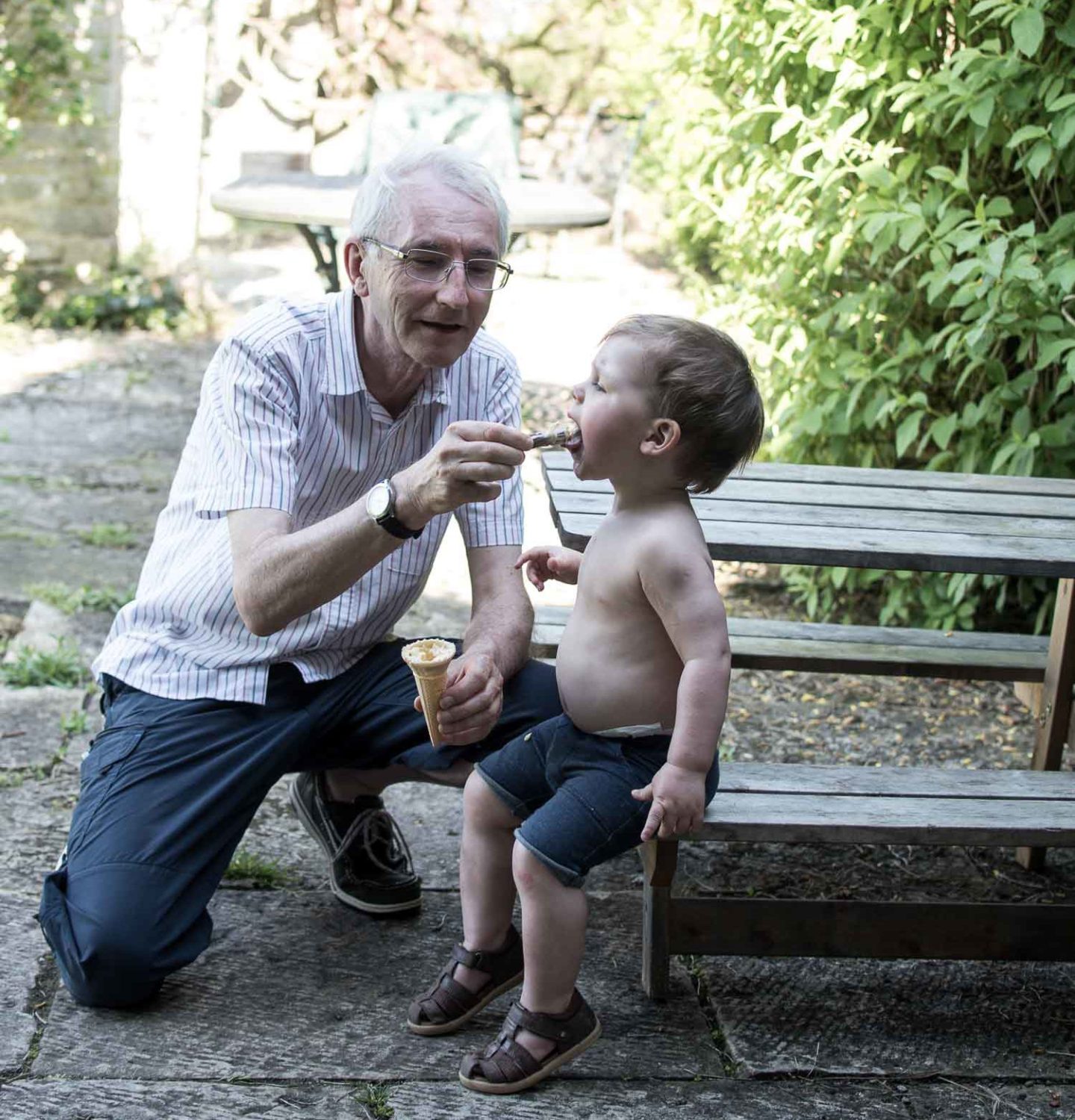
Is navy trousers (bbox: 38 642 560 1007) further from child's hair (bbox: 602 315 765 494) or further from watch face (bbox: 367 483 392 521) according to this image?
child's hair (bbox: 602 315 765 494)

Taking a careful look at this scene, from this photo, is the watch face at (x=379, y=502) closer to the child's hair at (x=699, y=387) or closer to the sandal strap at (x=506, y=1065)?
the child's hair at (x=699, y=387)

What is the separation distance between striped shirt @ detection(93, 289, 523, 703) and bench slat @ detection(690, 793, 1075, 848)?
0.75 meters

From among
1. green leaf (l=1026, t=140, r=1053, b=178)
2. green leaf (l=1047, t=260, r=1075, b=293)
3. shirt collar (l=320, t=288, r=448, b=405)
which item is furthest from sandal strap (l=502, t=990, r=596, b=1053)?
green leaf (l=1026, t=140, r=1053, b=178)

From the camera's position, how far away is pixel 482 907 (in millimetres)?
2412

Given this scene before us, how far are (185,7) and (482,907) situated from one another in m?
7.45

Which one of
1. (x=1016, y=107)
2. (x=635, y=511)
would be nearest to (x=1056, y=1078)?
(x=635, y=511)

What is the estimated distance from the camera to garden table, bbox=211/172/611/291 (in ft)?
17.7

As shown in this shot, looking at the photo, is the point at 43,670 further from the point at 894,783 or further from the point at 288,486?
the point at 894,783

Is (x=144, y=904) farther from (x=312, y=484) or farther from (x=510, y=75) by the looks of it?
(x=510, y=75)

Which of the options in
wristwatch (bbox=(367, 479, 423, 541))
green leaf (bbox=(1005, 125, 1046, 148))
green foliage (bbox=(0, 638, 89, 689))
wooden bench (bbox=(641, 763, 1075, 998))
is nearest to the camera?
wristwatch (bbox=(367, 479, 423, 541))

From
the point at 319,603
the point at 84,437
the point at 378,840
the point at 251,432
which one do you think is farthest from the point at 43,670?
the point at 84,437

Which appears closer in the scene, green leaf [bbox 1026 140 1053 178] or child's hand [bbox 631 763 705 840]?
child's hand [bbox 631 763 705 840]

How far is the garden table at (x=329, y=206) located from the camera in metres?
5.39

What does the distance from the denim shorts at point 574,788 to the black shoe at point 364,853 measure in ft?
1.59
